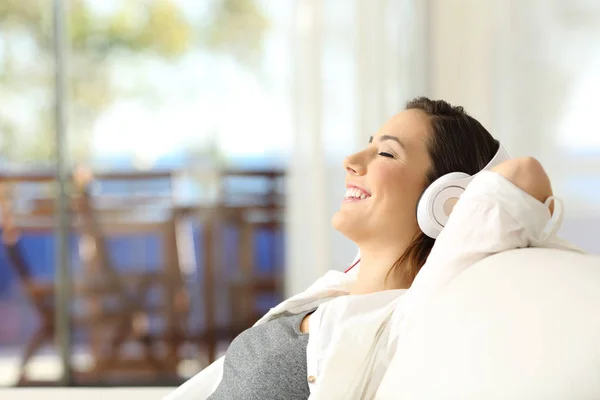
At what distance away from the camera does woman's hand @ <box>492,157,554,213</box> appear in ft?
3.63

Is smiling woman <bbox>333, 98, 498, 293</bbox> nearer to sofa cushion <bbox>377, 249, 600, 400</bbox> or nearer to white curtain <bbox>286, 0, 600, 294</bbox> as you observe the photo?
sofa cushion <bbox>377, 249, 600, 400</bbox>

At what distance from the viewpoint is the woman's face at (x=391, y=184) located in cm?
149

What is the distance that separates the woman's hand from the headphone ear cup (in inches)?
7.9

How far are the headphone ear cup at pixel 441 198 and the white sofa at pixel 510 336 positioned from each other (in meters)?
0.33

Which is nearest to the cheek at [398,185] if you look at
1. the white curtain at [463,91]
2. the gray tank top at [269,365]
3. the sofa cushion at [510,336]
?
the gray tank top at [269,365]

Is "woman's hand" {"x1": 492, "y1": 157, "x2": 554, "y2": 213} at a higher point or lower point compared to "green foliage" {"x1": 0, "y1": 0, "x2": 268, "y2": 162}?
lower

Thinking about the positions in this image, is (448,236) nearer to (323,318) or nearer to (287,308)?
(323,318)

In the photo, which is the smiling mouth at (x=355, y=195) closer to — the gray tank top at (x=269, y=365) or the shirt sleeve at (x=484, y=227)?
the gray tank top at (x=269, y=365)

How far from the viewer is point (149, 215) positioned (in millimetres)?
3510

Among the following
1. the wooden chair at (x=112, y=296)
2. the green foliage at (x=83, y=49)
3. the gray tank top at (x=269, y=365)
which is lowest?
the wooden chair at (x=112, y=296)

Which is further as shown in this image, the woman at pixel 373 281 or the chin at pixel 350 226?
the chin at pixel 350 226

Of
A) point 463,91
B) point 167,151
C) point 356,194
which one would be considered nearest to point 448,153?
point 356,194

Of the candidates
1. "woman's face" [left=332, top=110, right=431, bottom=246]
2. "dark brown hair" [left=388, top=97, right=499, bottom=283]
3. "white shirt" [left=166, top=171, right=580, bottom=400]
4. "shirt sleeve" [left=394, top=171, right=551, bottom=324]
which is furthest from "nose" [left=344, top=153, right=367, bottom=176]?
"shirt sleeve" [left=394, top=171, right=551, bottom=324]

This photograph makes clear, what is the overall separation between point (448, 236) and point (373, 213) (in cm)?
37
